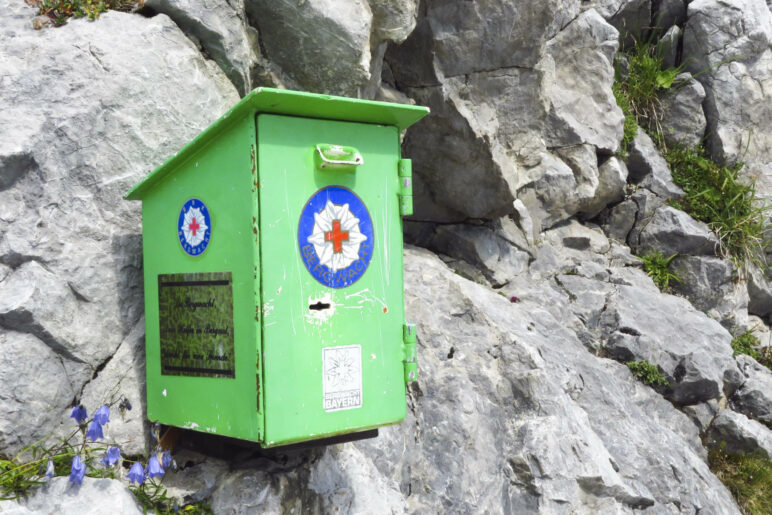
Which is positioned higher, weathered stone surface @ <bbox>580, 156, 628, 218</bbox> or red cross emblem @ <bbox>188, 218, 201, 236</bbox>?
weathered stone surface @ <bbox>580, 156, 628, 218</bbox>

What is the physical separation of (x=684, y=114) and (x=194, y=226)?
259 inches

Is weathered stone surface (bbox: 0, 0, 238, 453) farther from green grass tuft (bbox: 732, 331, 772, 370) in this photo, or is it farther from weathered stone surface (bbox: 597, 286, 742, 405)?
green grass tuft (bbox: 732, 331, 772, 370)

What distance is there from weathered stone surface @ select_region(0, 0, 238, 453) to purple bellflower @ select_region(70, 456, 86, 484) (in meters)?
0.43

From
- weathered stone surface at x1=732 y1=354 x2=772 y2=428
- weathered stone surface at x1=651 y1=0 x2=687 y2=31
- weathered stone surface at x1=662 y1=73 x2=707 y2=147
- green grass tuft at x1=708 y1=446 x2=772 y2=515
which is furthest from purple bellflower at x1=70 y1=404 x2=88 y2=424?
weathered stone surface at x1=651 y1=0 x2=687 y2=31

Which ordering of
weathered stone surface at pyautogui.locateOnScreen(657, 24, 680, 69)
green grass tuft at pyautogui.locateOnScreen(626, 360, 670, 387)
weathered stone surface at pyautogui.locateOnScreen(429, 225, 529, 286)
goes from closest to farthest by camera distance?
green grass tuft at pyautogui.locateOnScreen(626, 360, 670, 387)
weathered stone surface at pyautogui.locateOnScreen(429, 225, 529, 286)
weathered stone surface at pyautogui.locateOnScreen(657, 24, 680, 69)

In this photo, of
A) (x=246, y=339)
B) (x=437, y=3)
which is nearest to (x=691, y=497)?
(x=246, y=339)

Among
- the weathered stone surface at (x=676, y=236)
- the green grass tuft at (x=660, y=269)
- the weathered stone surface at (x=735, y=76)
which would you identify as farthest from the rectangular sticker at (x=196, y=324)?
the weathered stone surface at (x=735, y=76)

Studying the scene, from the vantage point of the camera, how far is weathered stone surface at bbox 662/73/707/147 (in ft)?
25.2

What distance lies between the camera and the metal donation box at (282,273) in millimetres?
2689

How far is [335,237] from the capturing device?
9.42 ft

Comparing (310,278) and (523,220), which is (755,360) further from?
(310,278)

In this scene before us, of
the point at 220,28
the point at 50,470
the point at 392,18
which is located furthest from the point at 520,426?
the point at 220,28

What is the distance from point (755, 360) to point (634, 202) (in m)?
1.96

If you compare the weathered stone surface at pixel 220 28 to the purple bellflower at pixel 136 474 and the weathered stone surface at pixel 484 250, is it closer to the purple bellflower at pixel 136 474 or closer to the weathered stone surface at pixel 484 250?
the purple bellflower at pixel 136 474
